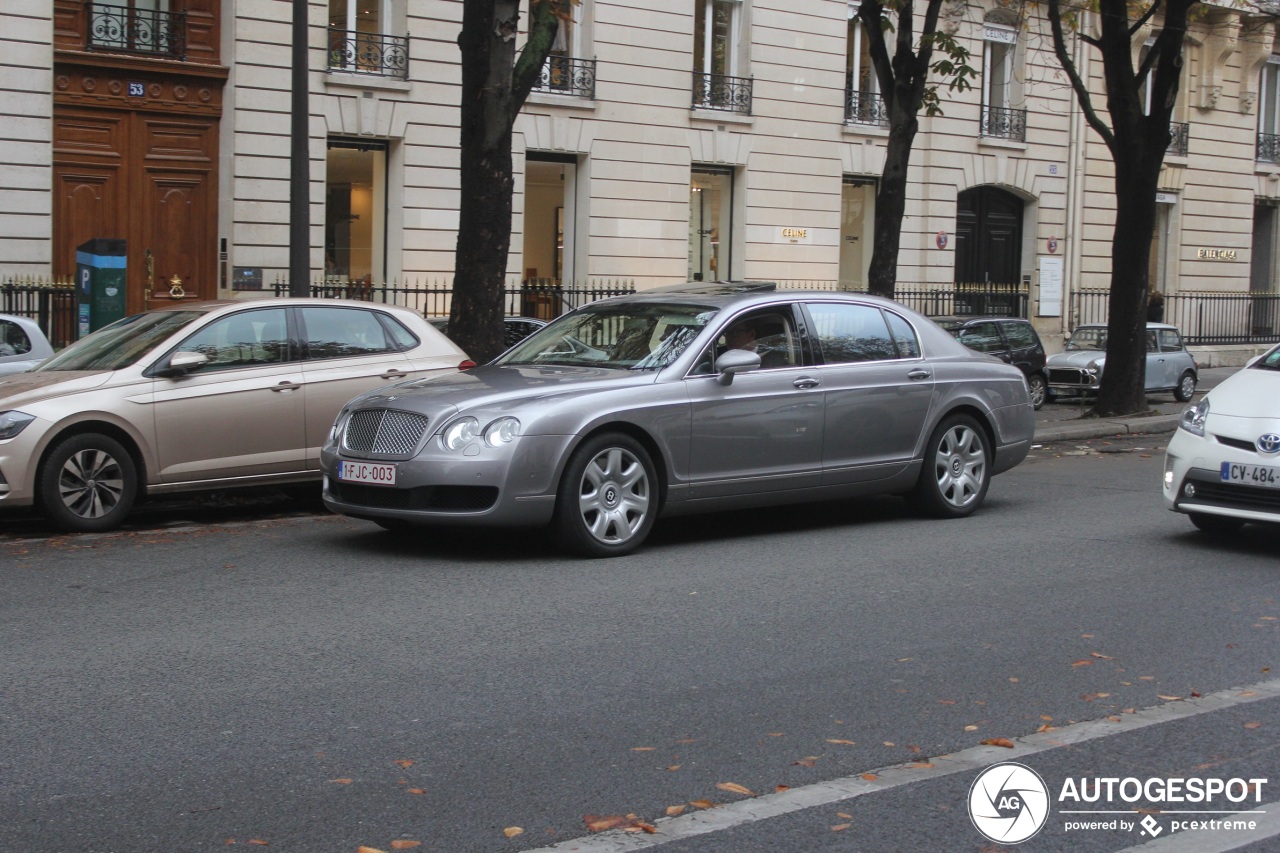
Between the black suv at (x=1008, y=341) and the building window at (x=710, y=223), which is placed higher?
the building window at (x=710, y=223)

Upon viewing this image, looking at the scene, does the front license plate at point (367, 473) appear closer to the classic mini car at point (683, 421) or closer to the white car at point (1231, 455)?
the classic mini car at point (683, 421)

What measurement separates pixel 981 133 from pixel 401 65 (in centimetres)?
1408

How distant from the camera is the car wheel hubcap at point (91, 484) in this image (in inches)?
379

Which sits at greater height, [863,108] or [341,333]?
[863,108]

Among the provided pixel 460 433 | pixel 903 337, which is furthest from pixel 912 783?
pixel 903 337

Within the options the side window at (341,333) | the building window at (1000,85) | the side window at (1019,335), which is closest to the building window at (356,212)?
the side window at (1019,335)

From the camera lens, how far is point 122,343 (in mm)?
10516

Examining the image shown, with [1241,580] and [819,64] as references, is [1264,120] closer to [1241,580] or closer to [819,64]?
[819,64]

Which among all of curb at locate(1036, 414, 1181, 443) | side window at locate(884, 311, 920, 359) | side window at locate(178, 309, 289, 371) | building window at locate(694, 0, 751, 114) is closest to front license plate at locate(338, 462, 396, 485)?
side window at locate(178, 309, 289, 371)

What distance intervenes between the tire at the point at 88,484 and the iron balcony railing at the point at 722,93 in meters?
19.7

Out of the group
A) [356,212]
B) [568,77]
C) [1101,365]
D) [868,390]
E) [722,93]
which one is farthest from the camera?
[722,93]

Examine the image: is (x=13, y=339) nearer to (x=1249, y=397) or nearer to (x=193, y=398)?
(x=193, y=398)

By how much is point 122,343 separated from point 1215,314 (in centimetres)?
3276

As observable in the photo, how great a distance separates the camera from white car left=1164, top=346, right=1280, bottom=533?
8.95 m
